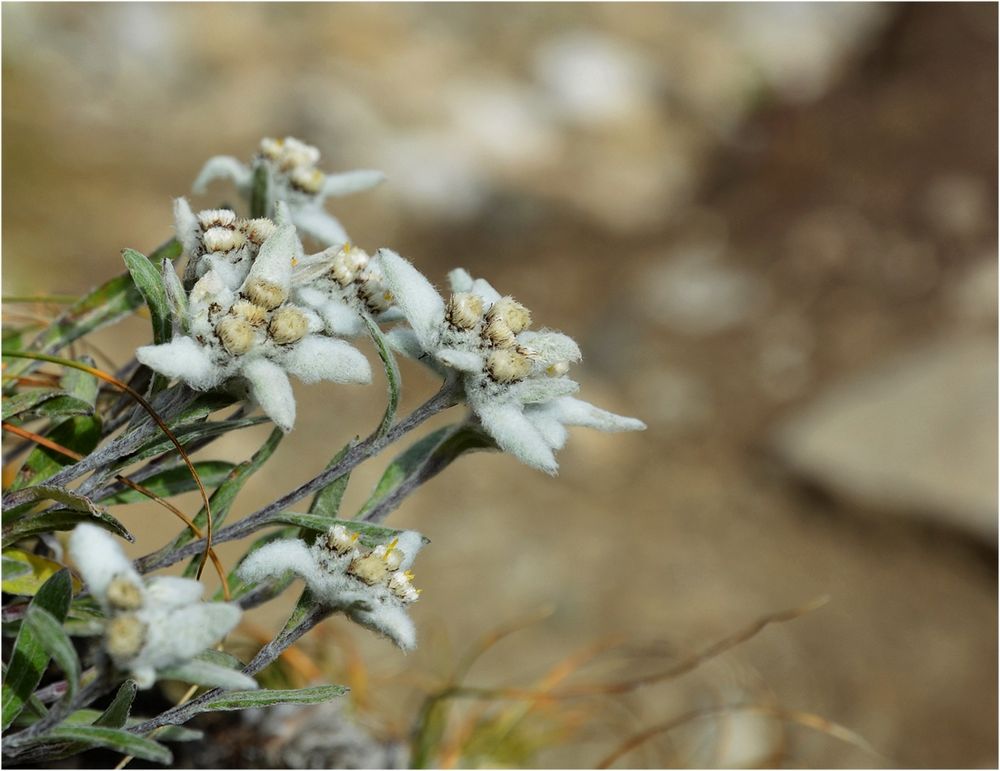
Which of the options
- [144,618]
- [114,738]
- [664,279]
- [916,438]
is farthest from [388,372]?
[664,279]

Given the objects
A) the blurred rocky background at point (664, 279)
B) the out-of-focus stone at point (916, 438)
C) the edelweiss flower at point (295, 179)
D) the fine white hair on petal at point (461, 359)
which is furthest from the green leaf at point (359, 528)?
the out-of-focus stone at point (916, 438)

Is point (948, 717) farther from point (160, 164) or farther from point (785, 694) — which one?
point (160, 164)

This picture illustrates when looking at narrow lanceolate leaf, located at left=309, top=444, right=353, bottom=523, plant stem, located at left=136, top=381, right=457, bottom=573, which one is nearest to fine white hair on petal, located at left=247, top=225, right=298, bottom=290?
plant stem, located at left=136, top=381, right=457, bottom=573

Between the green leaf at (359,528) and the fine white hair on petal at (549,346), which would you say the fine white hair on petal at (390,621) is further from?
the fine white hair on petal at (549,346)

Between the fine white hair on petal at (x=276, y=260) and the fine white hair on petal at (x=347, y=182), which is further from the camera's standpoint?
the fine white hair on petal at (x=347, y=182)

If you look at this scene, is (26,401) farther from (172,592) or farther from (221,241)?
(172,592)

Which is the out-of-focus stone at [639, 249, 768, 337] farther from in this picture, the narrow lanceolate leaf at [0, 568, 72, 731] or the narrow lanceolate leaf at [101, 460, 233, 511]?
the narrow lanceolate leaf at [0, 568, 72, 731]

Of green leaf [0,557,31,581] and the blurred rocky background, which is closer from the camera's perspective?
green leaf [0,557,31,581]
